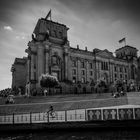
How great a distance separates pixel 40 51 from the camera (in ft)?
199

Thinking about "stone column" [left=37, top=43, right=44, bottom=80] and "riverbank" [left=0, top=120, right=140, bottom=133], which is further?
"stone column" [left=37, top=43, right=44, bottom=80]

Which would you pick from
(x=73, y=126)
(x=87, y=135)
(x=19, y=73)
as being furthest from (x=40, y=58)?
(x=87, y=135)

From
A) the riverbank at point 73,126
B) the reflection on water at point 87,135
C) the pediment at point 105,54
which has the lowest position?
the reflection on water at point 87,135

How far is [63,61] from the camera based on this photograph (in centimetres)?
6378

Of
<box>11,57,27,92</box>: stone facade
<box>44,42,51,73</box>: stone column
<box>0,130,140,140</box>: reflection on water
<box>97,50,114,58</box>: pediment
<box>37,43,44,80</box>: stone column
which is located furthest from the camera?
<box>97,50,114,58</box>: pediment

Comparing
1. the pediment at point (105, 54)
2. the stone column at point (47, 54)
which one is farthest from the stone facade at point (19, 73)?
the pediment at point (105, 54)

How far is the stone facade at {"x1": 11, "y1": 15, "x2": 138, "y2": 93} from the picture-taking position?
59.8 meters

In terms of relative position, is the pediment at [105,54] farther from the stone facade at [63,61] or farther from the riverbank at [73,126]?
the riverbank at [73,126]

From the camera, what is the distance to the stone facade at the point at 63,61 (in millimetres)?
59844

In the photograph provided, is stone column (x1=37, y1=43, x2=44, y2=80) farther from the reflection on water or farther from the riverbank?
the reflection on water

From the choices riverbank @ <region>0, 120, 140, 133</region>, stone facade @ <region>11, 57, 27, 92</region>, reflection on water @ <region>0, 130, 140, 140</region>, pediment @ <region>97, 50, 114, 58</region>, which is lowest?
Result: reflection on water @ <region>0, 130, 140, 140</region>

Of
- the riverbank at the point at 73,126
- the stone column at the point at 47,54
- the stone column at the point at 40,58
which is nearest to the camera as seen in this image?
the riverbank at the point at 73,126

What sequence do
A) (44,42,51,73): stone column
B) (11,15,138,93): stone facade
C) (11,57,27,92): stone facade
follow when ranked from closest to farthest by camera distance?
(44,42,51,73): stone column
(11,15,138,93): stone facade
(11,57,27,92): stone facade

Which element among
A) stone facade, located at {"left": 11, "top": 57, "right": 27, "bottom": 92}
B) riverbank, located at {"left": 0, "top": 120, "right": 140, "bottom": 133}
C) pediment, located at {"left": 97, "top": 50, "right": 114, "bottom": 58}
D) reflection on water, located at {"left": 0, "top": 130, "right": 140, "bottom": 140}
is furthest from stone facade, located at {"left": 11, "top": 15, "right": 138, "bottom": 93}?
reflection on water, located at {"left": 0, "top": 130, "right": 140, "bottom": 140}
